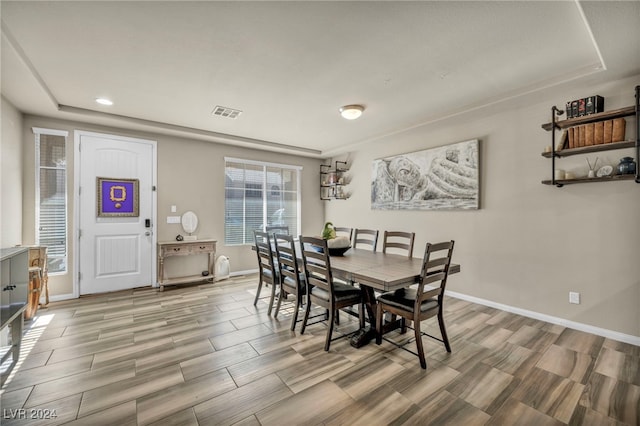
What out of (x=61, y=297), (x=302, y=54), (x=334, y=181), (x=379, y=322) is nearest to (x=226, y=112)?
(x=302, y=54)

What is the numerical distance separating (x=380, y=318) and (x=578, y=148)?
2.61 m

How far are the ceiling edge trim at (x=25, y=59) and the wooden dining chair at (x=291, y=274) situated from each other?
2548mm

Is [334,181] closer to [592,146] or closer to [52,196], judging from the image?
[592,146]

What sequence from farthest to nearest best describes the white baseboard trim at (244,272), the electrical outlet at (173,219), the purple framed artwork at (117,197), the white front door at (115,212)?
the white baseboard trim at (244,272) < the electrical outlet at (173,219) < the purple framed artwork at (117,197) < the white front door at (115,212)

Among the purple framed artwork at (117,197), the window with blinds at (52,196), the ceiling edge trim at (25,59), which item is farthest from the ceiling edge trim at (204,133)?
the purple framed artwork at (117,197)

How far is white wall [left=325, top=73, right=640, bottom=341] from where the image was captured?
9.07 ft

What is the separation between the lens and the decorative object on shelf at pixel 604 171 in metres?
2.76

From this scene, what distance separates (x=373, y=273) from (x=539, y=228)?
2343 millimetres

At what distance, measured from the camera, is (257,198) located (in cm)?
573

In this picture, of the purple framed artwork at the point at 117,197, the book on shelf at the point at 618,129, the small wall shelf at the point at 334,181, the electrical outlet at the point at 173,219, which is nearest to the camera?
the book on shelf at the point at 618,129

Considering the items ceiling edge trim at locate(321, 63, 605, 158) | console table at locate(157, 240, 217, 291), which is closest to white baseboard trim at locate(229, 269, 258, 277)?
console table at locate(157, 240, 217, 291)

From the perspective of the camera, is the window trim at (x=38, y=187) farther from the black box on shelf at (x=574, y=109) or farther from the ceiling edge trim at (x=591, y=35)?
the black box on shelf at (x=574, y=109)

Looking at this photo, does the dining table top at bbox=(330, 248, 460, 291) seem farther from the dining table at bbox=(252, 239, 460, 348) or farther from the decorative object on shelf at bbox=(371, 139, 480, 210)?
the decorative object on shelf at bbox=(371, 139, 480, 210)

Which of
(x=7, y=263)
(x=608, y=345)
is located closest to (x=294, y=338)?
(x=7, y=263)
